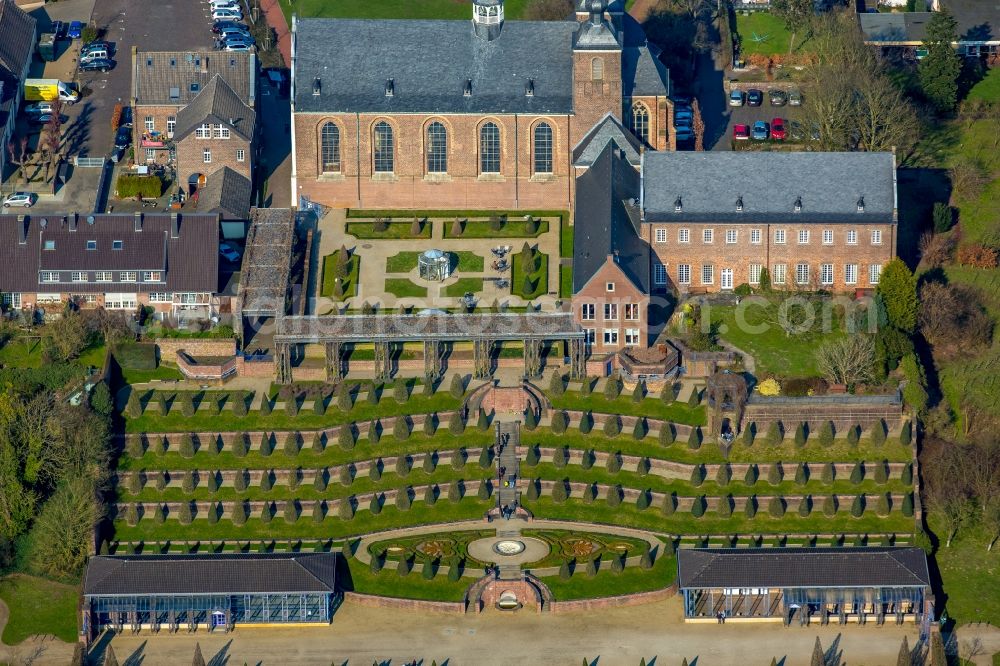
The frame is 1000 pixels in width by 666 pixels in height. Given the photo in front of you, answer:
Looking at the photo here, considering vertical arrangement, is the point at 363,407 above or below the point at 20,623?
above

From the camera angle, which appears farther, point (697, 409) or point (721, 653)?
point (697, 409)

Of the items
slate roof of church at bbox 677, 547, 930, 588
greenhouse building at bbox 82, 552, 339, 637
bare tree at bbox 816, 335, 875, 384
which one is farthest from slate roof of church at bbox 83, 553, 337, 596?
bare tree at bbox 816, 335, 875, 384

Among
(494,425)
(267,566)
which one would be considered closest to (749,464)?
(494,425)

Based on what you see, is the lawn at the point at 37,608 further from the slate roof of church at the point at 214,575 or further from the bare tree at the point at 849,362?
the bare tree at the point at 849,362

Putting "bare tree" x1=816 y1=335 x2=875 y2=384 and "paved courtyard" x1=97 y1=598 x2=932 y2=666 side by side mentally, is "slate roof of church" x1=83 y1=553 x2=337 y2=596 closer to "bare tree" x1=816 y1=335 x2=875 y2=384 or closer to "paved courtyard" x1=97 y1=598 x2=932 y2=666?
"paved courtyard" x1=97 y1=598 x2=932 y2=666

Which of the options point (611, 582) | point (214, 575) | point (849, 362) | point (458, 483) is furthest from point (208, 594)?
point (849, 362)

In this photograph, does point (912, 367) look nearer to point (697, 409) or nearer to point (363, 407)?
point (697, 409)

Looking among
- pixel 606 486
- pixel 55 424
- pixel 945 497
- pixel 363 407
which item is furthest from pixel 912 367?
pixel 55 424
